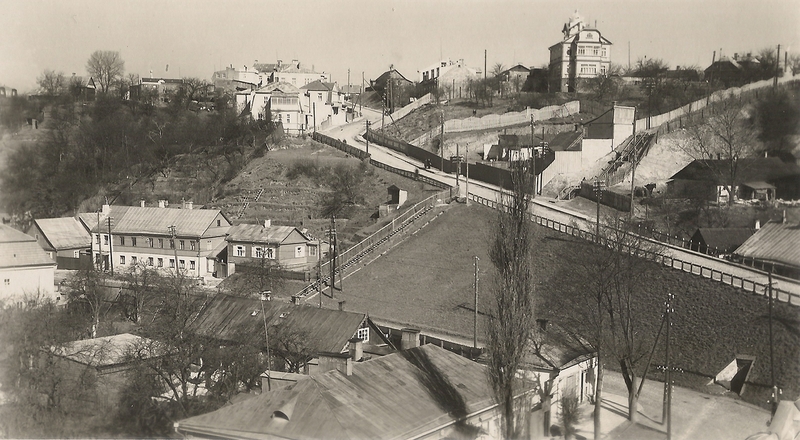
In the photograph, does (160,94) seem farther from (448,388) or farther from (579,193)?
(448,388)

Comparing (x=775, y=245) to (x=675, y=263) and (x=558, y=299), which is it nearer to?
(x=675, y=263)

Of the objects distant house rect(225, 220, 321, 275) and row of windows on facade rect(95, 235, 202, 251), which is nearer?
distant house rect(225, 220, 321, 275)

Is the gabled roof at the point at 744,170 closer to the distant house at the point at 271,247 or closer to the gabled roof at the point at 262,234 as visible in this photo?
the distant house at the point at 271,247

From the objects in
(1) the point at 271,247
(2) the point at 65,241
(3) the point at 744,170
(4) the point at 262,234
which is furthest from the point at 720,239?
(2) the point at 65,241

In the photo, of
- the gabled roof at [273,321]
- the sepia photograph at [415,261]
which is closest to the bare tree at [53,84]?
the sepia photograph at [415,261]

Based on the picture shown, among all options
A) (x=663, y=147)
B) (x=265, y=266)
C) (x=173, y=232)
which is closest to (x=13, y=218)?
(x=173, y=232)

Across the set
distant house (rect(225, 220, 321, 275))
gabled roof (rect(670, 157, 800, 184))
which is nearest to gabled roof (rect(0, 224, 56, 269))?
distant house (rect(225, 220, 321, 275))

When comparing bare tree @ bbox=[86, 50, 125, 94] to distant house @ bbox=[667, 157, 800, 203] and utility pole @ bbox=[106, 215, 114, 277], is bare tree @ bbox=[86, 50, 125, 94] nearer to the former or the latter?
utility pole @ bbox=[106, 215, 114, 277]
